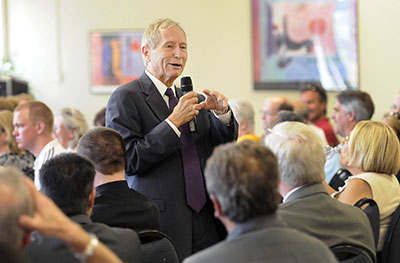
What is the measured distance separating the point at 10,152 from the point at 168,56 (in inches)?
83.1

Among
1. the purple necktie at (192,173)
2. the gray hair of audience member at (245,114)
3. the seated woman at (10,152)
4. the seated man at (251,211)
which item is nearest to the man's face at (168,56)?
the purple necktie at (192,173)

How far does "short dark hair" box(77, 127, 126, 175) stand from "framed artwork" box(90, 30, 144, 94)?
6.21 m

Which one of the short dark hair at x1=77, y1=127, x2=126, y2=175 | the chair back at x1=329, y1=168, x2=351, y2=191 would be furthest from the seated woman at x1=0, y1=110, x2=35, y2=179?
the chair back at x1=329, y1=168, x2=351, y2=191

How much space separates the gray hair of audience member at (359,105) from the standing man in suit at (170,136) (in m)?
2.52

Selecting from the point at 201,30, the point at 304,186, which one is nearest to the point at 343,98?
the point at 304,186

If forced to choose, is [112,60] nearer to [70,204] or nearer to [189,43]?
[189,43]

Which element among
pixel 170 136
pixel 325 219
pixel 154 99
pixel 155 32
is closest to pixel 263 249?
pixel 325 219

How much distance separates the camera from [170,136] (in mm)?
2756

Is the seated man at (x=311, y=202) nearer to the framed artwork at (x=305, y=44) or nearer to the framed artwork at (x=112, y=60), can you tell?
the framed artwork at (x=305, y=44)

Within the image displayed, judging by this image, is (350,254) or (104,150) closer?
(350,254)

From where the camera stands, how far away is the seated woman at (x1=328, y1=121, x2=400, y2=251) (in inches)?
119

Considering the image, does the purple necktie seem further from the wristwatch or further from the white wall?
the white wall

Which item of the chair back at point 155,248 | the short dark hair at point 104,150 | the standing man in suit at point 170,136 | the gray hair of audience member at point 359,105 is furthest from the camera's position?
the gray hair of audience member at point 359,105

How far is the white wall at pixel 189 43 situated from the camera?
27.8 ft
